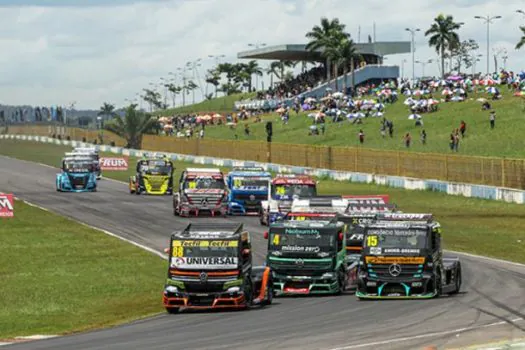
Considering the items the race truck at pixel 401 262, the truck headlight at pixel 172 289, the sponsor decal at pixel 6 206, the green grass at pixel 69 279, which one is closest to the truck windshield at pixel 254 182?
the green grass at pixel 69 279

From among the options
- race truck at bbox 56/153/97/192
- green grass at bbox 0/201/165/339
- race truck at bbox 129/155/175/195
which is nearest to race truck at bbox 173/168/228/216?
green grass at bbox 0/201/165/339

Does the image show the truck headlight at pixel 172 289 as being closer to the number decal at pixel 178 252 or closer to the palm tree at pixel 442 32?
the number decal at pixel 178 252

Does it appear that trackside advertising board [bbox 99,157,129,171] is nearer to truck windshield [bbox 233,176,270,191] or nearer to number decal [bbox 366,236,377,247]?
truck windshield [bbox 233,176,270,191]

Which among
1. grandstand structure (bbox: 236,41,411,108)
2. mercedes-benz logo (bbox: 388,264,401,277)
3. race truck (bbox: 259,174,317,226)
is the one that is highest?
grandstand structure (bbox: 236,41,411,108)

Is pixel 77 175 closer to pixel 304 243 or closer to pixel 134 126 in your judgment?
pixel 304 243

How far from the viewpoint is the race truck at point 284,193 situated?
58281 millimetres

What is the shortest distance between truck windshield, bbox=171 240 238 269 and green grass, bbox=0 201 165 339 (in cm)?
197

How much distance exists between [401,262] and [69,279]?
13.2 meters

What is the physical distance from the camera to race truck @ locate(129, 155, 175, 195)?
7794 cm

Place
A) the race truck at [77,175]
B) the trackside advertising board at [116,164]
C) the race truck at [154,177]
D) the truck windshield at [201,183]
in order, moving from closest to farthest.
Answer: the truck windshield at [201,183]
the race truck at [154,177]
the race truck at [77,175]
the trackside advertising board at [116,164]

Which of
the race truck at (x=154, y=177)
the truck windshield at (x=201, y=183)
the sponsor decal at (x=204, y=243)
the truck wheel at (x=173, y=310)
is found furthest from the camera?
the race truck at (x=154, y=177)

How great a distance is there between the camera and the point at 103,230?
58344 millimetres

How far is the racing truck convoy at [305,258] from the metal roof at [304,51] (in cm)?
14030

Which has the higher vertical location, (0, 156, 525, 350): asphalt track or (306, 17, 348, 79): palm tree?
(306, 17, 348, 79): palm tree
